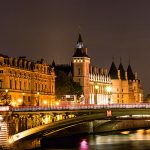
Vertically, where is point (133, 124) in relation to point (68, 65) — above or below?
below

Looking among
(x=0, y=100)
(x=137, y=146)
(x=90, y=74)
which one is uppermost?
(x=90, y=74)

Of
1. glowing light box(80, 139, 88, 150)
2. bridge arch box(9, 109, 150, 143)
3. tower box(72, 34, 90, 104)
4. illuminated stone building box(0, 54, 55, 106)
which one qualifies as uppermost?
tower box(72, 34, 90, 104)

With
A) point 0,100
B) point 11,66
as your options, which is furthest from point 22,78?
point 0,100

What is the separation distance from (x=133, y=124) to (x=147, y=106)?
6609 cm

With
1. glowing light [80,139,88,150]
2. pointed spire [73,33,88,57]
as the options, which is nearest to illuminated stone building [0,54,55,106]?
glowing light [80,139,88,150]

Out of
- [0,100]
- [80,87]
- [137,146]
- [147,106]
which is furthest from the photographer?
[80,87]

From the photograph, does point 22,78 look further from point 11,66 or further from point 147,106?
point 147,106

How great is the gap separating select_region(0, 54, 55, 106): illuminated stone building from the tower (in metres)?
32.8

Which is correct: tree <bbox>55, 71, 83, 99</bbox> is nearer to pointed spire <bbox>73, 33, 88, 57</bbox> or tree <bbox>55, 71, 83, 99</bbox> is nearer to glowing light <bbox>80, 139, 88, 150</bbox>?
pointed spire <bbox>73, 33, 88, 57</bbox>

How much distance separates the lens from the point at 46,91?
128 metres

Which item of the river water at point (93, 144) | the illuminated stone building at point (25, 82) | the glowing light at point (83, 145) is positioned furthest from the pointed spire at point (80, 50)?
the glowing light at point (83, 145)

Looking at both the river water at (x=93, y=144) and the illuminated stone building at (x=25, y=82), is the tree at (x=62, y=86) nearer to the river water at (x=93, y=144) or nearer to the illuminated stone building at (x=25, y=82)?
the illuminated stone building at (x=25, y=82)

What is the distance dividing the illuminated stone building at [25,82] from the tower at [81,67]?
108 ft

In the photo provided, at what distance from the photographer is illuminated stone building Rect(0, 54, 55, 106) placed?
108 meters
